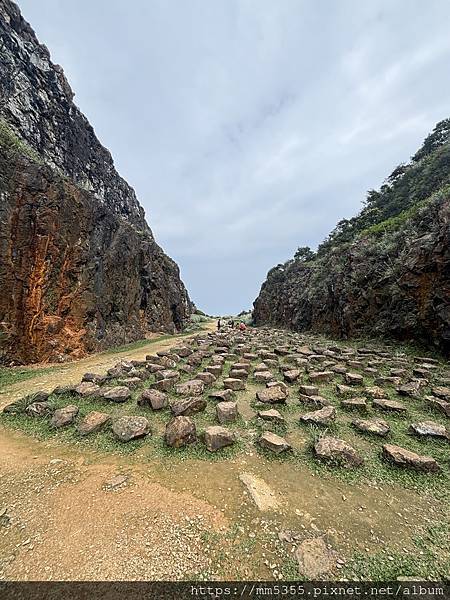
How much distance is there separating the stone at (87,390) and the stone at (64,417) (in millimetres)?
869

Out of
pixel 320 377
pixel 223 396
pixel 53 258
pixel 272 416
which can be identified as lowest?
pixel 272 416

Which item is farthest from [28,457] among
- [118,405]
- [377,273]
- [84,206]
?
[377,273]

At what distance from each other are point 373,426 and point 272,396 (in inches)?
73.7

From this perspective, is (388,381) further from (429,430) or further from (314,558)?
(314,558)

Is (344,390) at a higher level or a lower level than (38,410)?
higher

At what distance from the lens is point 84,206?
13648mm

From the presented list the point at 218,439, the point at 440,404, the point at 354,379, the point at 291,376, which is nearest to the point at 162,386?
the point at 218,439

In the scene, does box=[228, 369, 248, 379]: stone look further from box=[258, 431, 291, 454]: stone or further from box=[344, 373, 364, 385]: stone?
box=[258, 431, 291, 454]: stone

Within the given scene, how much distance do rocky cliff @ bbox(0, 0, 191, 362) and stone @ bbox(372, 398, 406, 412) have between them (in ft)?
38.7

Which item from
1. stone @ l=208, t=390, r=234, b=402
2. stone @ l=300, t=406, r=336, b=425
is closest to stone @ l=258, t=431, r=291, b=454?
stone @ l=300, t=406, r=336, b=425

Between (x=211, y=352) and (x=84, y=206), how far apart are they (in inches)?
419

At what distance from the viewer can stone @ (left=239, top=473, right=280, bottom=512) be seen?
9.18 ft

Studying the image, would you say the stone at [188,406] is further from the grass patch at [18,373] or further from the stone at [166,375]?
the grass patch at [18,373]

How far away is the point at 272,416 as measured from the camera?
4547mm
